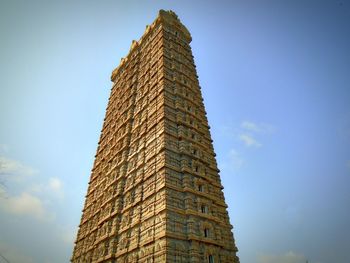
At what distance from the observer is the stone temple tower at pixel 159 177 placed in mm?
17375

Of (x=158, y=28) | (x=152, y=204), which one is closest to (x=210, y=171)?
(x=152, y=204)

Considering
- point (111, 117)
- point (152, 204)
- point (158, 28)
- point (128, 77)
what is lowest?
point (152, 204)

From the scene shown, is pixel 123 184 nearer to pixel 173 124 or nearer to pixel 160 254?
pixel 173 124

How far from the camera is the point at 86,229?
2866 centimetres

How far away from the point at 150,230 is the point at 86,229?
47.8ft

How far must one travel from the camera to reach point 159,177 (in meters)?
19.5

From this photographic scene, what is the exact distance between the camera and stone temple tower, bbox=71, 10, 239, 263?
17375 mm

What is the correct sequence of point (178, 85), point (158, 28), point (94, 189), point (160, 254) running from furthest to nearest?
point (158, 28) < point (94, 189) < point (178, 85) < point (160, 254)

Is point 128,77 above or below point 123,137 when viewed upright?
above

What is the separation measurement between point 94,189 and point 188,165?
15722 mm

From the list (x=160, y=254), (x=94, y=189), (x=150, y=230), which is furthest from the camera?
(x=94, y=189)

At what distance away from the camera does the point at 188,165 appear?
21281mm

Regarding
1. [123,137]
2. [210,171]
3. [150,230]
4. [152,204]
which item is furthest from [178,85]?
[150,230]

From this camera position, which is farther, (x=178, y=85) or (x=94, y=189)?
(x=94, y=189)
